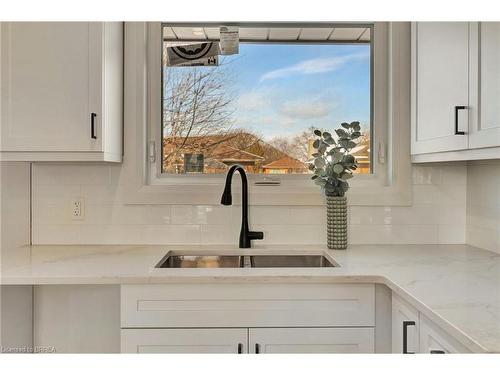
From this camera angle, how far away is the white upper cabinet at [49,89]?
1706mm

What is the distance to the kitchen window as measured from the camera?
2174mm

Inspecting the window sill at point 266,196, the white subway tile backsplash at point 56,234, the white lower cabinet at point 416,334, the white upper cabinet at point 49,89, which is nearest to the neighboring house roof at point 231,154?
the window sill at point 266,196

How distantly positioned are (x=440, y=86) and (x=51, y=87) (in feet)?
5.25

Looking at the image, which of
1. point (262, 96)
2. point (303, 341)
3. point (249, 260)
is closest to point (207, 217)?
point (249, 260)

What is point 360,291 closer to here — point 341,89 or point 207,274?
point 207,274

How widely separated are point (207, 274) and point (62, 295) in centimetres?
65

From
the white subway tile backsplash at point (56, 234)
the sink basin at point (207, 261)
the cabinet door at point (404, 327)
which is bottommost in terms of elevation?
the cabinet door at point (404, 327)

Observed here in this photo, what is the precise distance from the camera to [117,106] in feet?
6.40

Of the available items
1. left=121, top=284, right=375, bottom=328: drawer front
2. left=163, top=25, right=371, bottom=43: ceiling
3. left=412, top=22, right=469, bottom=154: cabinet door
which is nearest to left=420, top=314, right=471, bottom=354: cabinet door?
left=121, top=284, right=375, bottom=328: drawer front

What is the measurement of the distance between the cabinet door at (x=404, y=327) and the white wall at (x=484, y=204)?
73 cm

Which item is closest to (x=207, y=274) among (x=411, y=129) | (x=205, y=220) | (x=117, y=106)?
(x=205, y=220)

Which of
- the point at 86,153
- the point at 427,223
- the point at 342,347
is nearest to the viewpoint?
the point at 342,347

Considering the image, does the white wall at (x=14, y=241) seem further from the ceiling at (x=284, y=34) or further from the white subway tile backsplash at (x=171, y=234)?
the ceiling at (x=284, y=34)

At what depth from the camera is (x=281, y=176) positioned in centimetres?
216
